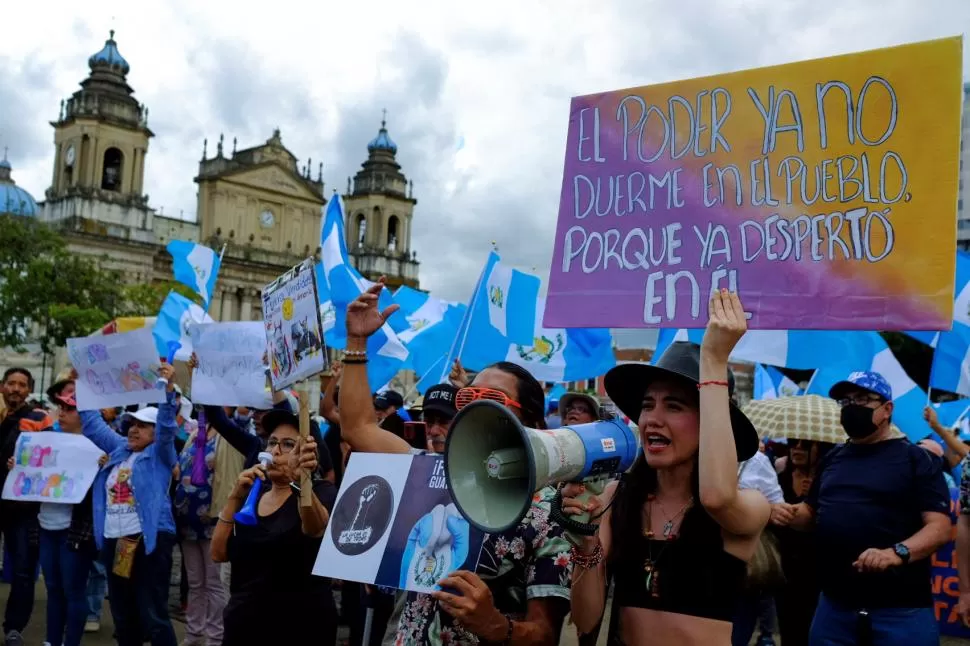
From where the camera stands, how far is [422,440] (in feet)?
19.2

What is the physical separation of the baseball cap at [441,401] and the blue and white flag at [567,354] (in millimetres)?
6826

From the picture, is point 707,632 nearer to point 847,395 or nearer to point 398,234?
point 847,395

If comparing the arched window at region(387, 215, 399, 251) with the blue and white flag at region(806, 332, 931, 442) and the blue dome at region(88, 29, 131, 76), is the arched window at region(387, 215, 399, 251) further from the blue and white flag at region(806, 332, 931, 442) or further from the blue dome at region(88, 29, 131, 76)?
the blue and white flag at region(806, 332, 931, 442)

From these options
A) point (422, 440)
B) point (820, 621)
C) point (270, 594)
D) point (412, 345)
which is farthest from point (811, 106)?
point (412, 345)

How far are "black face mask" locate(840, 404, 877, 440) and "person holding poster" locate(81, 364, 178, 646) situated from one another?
12.7 ft

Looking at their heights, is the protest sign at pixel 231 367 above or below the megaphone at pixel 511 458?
above

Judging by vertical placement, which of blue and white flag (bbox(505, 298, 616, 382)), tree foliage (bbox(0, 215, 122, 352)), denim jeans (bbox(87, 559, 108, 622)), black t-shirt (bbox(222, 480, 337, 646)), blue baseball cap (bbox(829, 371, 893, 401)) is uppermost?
tree foliage (bbox(0, 215, 122, 352))

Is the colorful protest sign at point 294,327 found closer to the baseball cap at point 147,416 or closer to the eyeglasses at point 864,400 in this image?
the baseball cap at point 147,416

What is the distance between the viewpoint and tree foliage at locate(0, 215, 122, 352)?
Answer: 30016 millimetres

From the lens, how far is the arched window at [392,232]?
62438 mm

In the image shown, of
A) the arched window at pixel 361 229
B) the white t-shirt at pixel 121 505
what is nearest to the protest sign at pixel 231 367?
the white t-shirt at pixel 121 505

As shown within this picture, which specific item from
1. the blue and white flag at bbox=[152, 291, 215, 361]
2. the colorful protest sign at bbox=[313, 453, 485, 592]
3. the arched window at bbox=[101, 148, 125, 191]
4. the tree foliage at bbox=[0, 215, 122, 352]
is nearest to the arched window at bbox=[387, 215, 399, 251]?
the arched window at bbox=[101, 148, 125, 191]

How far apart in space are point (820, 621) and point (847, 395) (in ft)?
3.50

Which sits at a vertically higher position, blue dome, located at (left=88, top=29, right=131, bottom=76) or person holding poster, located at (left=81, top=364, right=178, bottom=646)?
blue dome, located at (left=88, top=29, right=131, bottom=76)
